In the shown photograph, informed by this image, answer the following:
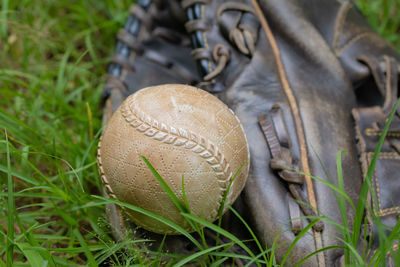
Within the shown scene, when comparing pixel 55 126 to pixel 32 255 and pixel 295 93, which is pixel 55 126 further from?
pixel 295 93

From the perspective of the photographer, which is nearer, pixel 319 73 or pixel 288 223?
pixel 288 223

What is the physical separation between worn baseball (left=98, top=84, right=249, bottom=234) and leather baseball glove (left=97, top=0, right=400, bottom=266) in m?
0.23

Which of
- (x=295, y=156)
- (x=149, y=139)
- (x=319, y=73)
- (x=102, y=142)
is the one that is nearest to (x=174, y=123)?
(x=149, y=139)

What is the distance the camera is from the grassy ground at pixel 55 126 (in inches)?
64.8

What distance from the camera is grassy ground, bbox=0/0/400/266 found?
1.65 m

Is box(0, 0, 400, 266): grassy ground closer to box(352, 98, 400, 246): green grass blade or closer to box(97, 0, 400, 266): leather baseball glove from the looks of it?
box(97, 0, 400, 266): leather baseball glove

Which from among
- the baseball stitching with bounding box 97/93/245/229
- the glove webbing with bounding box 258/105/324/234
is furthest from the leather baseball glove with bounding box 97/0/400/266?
the baseball stitching with bounding box 97/93/245/229

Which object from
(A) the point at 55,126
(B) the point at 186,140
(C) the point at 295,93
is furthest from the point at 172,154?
(A) the point at 55,126

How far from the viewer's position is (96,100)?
2.51 m

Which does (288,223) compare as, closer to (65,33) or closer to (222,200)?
(222,200)

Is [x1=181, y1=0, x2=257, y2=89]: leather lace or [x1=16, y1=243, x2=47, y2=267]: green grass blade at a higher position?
[x1=181, y1=0, x2=257, y2=89]: leather lace

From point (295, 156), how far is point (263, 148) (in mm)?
149

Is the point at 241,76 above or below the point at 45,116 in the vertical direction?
above

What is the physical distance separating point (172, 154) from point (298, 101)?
2.52ft
